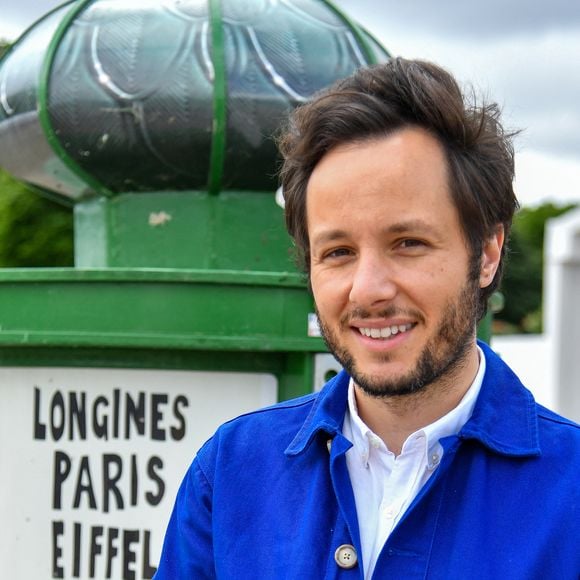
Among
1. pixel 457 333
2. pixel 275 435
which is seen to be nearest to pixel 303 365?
pixel 275 435

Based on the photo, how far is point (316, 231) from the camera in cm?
176

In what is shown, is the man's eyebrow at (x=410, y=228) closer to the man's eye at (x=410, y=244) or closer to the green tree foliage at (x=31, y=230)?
the man's eye at (x=410, y=244)

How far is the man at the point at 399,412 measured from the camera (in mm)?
1600

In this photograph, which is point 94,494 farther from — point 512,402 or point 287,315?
point 512,402

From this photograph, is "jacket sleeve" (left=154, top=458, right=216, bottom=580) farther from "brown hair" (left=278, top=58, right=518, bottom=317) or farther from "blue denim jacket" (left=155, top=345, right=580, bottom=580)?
"brown hair" (left=278, top=58, right=518, bottom=317)

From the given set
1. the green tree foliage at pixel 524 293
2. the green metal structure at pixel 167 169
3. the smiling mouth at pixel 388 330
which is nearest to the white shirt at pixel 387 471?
the smiling mouth at pixel 388 330

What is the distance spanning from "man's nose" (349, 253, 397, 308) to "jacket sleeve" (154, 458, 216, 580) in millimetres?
434

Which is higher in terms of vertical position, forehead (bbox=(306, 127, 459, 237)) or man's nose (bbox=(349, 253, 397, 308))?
forehead (bbox=(306, 127, 459, 237))

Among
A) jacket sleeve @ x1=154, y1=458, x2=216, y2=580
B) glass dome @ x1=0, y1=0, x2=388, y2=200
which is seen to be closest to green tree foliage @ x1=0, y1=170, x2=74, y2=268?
glass dome @ x1=0, y1=0, x2=388, y2=200

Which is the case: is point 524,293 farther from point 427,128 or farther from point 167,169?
point 427,128

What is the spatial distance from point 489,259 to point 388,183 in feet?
0.85

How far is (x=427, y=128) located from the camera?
5.76ft

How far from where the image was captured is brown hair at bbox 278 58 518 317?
5.69 ft

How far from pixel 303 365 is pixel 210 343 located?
240mm
